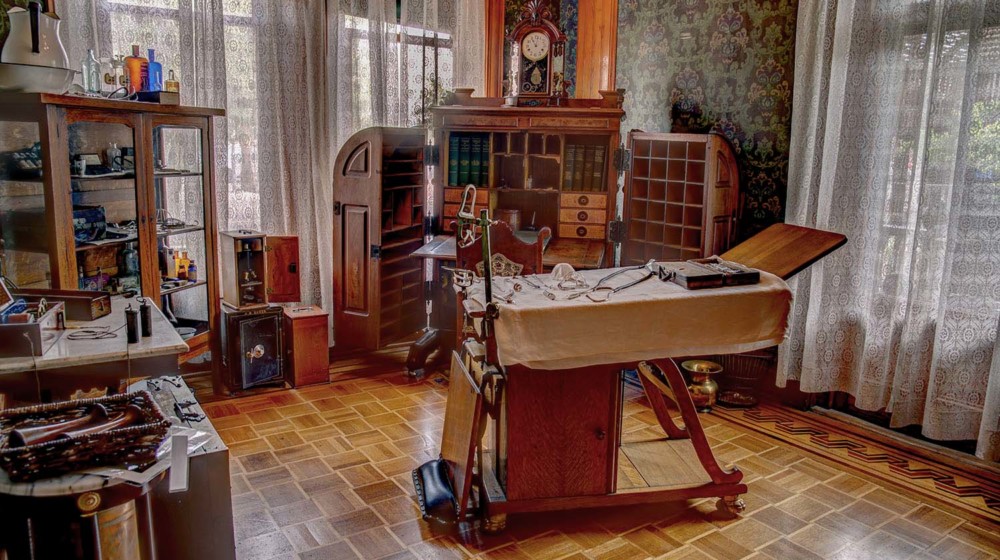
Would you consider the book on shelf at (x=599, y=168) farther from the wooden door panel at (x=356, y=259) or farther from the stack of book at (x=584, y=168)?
the wooden door panel at (x=356, y=259)

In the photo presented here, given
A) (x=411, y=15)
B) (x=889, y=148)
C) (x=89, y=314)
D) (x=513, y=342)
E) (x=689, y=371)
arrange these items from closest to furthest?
(x=513, y=342) → (x=89, y=314) → (x=889, y=148) → (x=689, y=371) → (x=411, y=15)

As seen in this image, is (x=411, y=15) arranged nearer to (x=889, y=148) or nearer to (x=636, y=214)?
(x=636, y=214)

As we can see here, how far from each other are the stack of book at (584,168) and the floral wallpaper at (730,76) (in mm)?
529

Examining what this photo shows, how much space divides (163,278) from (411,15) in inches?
115

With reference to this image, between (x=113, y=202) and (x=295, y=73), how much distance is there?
183 centimetres

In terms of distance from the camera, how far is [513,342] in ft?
10.6

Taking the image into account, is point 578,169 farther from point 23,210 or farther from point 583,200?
point 23,210

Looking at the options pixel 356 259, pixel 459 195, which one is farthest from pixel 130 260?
pixel 459 195

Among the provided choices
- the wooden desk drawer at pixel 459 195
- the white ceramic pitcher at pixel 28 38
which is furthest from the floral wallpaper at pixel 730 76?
the white ceramic pitcher at pixel 28 38

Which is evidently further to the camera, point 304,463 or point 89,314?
point 304,463

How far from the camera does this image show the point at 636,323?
3.38 m

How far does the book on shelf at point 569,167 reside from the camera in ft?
19.4

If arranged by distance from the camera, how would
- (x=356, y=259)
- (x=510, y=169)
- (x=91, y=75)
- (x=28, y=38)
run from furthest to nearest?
1. (x=510, y=169)
2. (x=356, y=259)
3. (x=91, y=75)
4. (x=28, y=38)

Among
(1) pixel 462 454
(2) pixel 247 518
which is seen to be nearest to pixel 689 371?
(1) pixel 462 454
